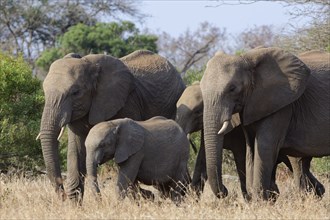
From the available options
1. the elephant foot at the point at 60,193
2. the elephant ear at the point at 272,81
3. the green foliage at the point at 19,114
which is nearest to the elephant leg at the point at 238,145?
the elephant ear at the point at 272,81

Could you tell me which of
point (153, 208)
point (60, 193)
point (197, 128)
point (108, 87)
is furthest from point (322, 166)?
point (153, 208)

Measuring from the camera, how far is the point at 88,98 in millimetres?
9648

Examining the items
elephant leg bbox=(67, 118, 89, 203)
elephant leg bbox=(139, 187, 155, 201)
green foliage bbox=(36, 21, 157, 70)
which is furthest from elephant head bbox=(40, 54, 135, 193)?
green foliage bbox=(36, 21, 157, 70)

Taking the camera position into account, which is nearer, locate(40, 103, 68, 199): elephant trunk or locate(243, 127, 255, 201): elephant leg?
locate(40, 103, 68, 199): elephant trunk

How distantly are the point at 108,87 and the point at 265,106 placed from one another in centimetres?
161

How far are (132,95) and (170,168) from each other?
1.09m

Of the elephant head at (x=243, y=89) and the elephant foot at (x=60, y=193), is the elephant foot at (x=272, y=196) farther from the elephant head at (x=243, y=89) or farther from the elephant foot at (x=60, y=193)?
the elephant foot at (x=60, y=193)

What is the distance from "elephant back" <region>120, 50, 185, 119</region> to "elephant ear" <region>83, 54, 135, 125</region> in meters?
0.41

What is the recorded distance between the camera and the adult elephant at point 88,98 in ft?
30.5

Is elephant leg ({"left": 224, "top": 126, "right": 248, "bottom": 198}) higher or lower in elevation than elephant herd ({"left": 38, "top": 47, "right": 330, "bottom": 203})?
lower

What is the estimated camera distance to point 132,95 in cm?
1024

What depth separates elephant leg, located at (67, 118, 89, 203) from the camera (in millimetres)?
9820

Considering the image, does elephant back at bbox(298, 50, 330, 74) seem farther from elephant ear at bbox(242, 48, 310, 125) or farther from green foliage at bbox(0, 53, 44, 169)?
green foliage at bbox(0, 53, 44, 169)

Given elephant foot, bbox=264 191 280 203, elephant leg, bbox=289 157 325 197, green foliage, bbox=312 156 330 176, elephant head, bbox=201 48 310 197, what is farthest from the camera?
green foliage, bbox=312 156 330 176
